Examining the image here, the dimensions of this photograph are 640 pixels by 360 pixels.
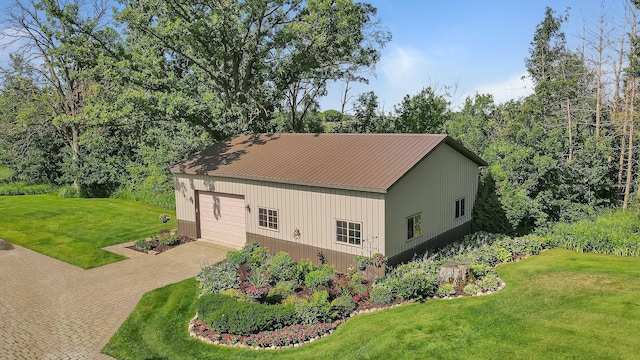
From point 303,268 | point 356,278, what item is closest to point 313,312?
point 356,278

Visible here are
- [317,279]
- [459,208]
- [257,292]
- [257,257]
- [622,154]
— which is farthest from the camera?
[622,154]

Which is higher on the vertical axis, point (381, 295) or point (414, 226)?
point (414, 226)

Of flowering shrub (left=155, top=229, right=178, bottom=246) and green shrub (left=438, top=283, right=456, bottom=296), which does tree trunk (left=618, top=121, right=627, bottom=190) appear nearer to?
green shrub (left=438, top=283, right=456, bottom=296)

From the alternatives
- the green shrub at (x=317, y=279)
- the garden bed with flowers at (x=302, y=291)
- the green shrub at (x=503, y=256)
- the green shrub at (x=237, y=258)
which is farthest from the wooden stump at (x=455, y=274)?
the green shrub at (x=237, y=258)

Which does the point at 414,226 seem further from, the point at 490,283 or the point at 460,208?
the point at 460,208

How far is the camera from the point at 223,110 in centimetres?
2441

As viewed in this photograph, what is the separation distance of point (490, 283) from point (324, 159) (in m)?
7.22

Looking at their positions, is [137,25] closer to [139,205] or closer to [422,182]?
[139,205]

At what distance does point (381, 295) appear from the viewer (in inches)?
459

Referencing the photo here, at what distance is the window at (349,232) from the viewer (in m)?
13.6

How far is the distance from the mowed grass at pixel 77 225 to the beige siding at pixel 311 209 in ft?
19.0

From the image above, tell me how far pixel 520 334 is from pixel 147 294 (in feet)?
35.1

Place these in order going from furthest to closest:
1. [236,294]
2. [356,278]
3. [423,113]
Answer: [423,113] < [356,278] < [236,294]

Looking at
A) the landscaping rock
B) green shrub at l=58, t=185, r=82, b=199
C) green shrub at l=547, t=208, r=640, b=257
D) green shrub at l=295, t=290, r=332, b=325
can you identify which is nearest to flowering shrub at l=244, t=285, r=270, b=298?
green shrub at l=295, t=290, r=332, b=325
